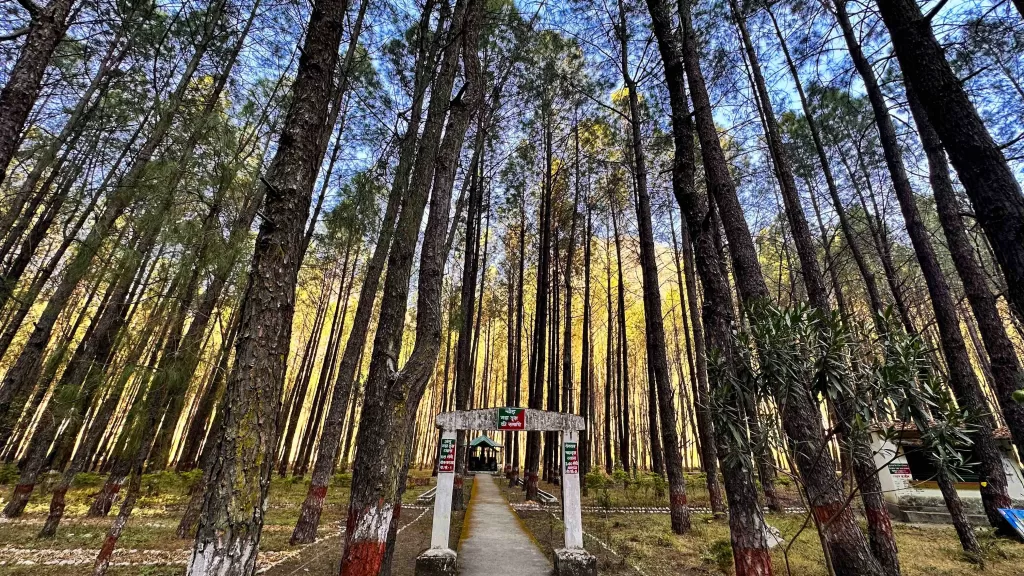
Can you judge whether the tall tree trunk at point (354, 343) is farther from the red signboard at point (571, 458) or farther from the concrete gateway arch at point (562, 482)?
the red signboard at point (571, 458)

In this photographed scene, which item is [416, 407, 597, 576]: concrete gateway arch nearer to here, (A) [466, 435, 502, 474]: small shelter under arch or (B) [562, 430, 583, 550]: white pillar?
(B) [562, 430, 583, 550]: white pillar

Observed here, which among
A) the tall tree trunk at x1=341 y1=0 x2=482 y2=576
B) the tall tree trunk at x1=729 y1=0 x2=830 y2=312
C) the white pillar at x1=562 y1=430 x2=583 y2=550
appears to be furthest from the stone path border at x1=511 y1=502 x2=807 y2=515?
the tall tree trunk at x1=341 y1=0 x2=482 y2=576

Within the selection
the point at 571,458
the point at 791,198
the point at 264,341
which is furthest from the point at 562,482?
the point at 791,198

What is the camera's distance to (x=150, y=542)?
6.37 meters

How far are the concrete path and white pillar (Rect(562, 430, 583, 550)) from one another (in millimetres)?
536

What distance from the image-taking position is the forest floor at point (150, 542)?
5098 mm

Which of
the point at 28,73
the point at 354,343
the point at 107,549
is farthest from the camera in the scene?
the point at 354,343

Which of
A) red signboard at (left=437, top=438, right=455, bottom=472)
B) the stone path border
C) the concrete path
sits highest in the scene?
red signboard at (left=437, top=438, right=455, bottom=472)

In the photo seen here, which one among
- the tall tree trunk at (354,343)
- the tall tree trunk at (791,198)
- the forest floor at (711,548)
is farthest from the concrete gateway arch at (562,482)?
the tall tree trunk at (791,198)

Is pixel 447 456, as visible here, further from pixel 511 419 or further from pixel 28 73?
pixel 28 73

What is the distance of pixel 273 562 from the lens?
5.48 meters

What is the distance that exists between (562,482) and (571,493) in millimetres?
226

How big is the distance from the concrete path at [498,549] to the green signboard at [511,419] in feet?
6.03

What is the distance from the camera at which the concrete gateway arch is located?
4.86 m
